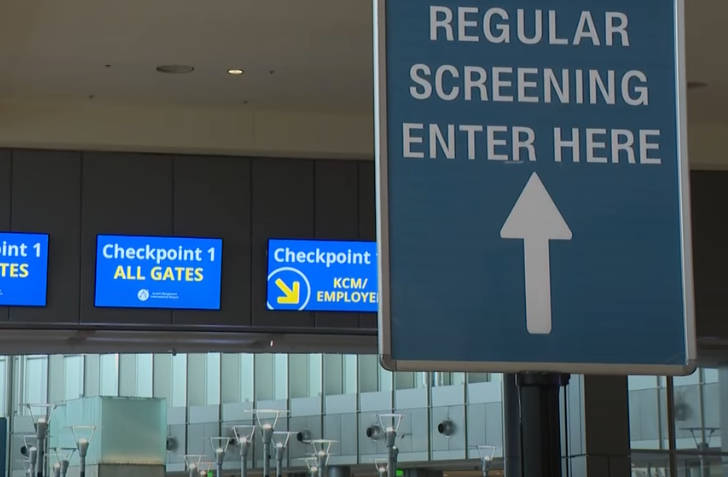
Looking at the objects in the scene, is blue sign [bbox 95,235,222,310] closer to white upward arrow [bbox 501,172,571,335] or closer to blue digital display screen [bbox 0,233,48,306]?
blue digital display screen [bbox 0,233,48,306]

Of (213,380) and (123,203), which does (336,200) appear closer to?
(123,203)

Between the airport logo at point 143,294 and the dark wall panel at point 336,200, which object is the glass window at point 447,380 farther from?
the airport logo at point 143,294

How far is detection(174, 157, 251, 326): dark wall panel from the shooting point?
43.4 ft

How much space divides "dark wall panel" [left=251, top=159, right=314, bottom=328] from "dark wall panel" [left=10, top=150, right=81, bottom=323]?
5.64ft

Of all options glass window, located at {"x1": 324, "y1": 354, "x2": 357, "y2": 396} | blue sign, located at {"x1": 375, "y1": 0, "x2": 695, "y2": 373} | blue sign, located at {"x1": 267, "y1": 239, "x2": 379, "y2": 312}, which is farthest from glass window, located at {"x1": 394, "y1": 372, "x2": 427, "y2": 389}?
blue sign, located at {"x1": 375, "y1": 0, "x2": 695, "y2": 373}

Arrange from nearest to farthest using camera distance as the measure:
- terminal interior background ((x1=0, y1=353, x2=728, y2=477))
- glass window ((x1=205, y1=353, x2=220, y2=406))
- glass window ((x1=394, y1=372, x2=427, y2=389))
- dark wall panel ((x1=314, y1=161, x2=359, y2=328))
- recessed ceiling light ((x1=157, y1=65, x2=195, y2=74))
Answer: recessed ceiling light ((x1=157, y1=65, x2=195, y2=74))
dark wall panel ((x1=314, y1=161, x2=359, y2=328))
terminal interior background ((x1=0, y1=353, x2=728, y2=477))
glass window ((x1=394, y1=372, x2=427, y2=389))
glass window ((x1=205, y1=353, x2=220, y2=406))

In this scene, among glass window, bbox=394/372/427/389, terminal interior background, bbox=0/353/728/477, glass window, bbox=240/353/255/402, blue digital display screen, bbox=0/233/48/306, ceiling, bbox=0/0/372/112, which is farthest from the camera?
glass window, bbox=240/353/255/402

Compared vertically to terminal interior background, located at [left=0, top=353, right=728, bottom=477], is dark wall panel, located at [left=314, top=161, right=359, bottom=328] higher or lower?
higher

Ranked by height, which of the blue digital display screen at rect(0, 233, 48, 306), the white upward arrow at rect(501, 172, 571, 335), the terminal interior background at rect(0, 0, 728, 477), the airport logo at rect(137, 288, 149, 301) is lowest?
the white upward arrow at rect(501, 172, 571, 335)

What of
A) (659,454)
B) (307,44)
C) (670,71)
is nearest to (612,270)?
(670,71)

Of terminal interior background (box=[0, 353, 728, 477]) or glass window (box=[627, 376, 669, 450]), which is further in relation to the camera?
terminal interior background (box=[0, 353, 728, 477])

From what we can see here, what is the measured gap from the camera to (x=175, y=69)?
11914mm

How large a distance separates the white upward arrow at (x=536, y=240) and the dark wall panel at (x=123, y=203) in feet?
37.8

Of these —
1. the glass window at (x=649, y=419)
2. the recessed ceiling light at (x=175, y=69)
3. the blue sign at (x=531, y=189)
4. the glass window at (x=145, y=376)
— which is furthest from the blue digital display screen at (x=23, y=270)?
the glass window at (x=145, y=376)
